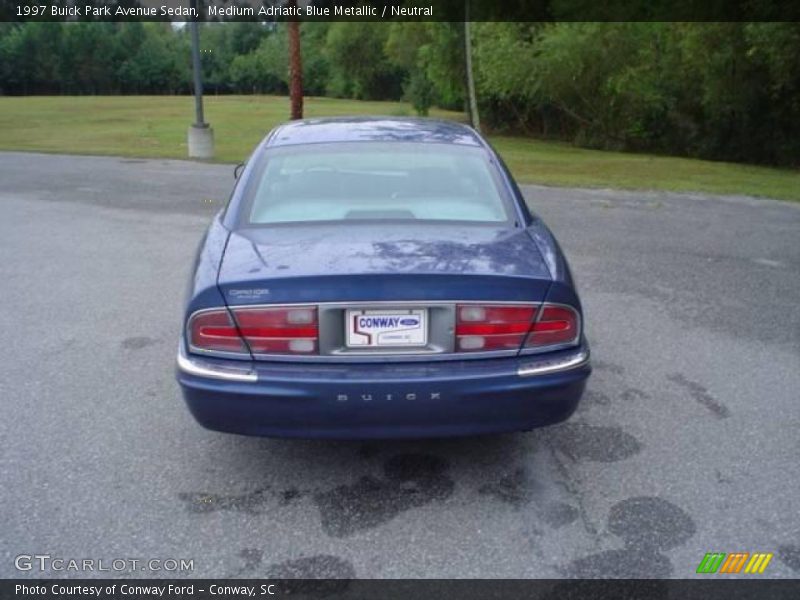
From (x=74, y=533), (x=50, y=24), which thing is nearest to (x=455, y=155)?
(x=74, y=533)

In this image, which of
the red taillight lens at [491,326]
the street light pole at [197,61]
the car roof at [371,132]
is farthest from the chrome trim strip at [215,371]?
the street light pole at [197,61]

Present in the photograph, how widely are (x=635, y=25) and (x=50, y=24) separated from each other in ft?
245

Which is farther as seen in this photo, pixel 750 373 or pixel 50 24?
pixel 50 24

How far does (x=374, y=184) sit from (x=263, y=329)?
1283 millimetres

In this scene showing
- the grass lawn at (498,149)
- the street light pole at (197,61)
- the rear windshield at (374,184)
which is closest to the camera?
the rear windshield at (374,184)

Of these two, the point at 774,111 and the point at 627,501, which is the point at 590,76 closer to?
the point at 774,111

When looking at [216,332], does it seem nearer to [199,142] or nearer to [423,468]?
[423,468]

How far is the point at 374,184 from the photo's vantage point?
3797 mm

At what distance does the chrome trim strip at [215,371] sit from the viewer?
9.23ft

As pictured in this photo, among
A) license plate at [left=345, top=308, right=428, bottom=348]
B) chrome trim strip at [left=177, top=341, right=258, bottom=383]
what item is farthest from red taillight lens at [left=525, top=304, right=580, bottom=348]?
chrome trim strip at [left=177, top=341, right=258, bottom=383]

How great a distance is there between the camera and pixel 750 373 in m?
4.45

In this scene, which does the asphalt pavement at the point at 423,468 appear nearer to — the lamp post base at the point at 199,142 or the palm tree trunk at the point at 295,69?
the lamp post base at the point at 199,142

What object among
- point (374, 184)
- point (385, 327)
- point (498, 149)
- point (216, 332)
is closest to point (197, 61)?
point (498, 149)
